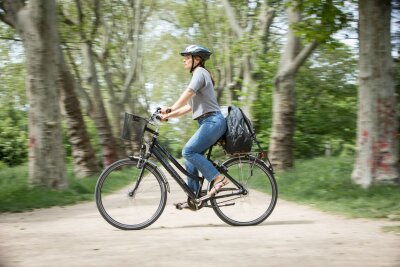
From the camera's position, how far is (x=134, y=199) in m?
6.41

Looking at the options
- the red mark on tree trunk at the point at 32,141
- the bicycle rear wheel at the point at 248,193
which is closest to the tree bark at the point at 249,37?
the red mark on tree trunk at the point at 32,141

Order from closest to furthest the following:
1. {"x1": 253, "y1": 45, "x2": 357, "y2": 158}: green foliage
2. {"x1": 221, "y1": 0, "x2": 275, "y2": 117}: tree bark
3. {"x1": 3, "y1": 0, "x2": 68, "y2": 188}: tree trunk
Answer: {"x1": 3, "y1": 0, "x2": 68, "y2": 188}: tree trunk < {"x1": 221, "y1": 0, "x2": 275, "y2": 117}: tree bark < {"x1": 253, "y1": 45, "x2": 357, "y2": 158}: green foliage

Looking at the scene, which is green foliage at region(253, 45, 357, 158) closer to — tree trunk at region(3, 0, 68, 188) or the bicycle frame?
tree trunk at region(3, 0, 68, 188)

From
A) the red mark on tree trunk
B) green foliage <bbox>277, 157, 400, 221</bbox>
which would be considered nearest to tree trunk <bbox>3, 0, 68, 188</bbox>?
the red mark on tree trunk

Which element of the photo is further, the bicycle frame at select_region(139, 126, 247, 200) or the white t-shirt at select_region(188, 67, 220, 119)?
the bicycle frame at select_region(139, 126, 247, 200)

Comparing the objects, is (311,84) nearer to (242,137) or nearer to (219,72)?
(219,72)

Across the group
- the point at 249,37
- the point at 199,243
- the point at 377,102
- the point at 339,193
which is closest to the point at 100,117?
the point at 249,37

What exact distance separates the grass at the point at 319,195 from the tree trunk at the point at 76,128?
8.84 ft

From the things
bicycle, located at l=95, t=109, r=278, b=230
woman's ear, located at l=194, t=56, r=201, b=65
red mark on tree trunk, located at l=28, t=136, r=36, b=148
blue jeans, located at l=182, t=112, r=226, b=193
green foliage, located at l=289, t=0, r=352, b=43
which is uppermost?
green foliage, located at l=289, t=0, r=352, b=43

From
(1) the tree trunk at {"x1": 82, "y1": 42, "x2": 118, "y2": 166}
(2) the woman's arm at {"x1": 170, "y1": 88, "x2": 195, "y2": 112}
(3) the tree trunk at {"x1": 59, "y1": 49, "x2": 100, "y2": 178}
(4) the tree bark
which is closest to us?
(2) the woman's arm at {"x1": 170, "y1": 88, "x2": 195, "y2": 112}

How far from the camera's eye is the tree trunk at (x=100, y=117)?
58.3 feet

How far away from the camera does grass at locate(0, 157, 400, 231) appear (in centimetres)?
755

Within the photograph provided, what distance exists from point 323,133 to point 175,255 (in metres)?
14.8

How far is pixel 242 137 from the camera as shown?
20.7 ft
